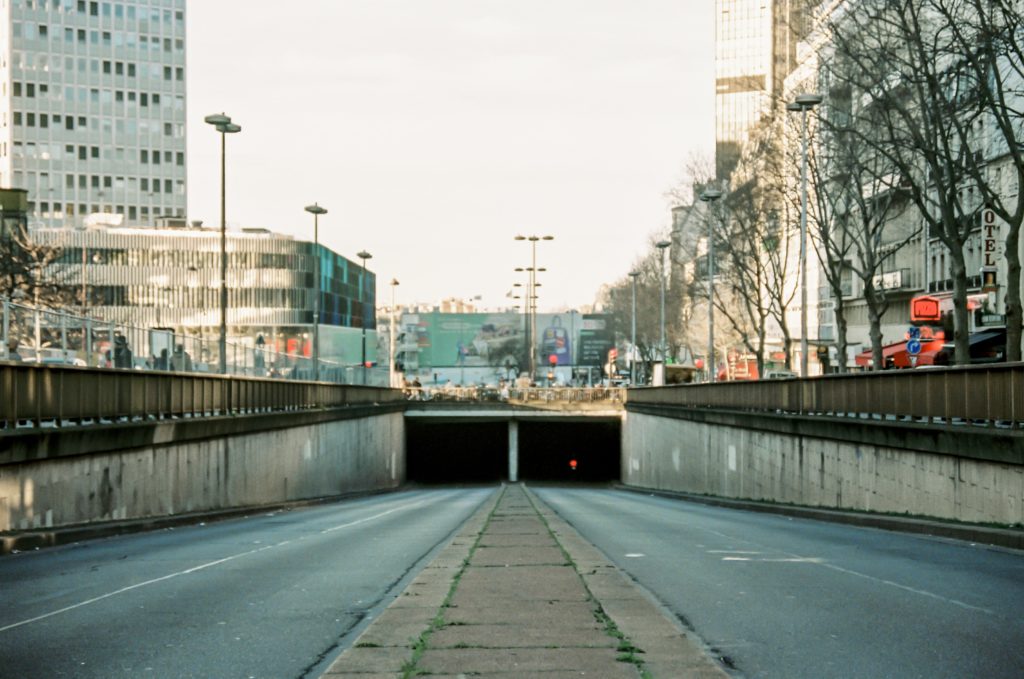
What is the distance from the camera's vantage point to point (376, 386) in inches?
2803

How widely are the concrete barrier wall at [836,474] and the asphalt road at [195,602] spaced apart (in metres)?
8.31

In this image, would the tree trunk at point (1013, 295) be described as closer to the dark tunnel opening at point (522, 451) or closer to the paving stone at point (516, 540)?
the paving stone at point (516, 540)

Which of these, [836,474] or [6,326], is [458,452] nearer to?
[836,474]

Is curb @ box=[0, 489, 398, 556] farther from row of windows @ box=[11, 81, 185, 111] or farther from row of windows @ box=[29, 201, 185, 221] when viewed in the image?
row of windows @ box=[11, 81, 185, 111]

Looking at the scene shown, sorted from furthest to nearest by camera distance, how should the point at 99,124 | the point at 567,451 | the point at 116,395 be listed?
the point at 99,124 < the point at 567,451 < the point at 116,395

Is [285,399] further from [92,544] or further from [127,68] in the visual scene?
[127,68]

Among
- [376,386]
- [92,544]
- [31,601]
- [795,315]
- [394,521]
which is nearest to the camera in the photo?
[31,601]

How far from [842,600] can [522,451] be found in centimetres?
9580

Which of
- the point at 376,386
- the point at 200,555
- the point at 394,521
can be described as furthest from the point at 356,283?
the point at 200,555

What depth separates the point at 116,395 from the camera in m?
24.0

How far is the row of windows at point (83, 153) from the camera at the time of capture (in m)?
162

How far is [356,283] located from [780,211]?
4486 inches

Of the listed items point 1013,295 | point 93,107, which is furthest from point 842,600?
point 93,107

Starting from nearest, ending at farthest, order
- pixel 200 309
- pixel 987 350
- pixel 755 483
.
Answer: pixel 755 483 < pixel 987 350 < pixel 200 309
